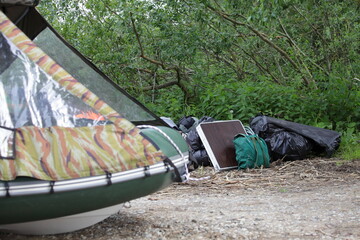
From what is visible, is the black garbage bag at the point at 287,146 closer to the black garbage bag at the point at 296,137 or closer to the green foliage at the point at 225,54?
the black garbage bag at the point at 296,137

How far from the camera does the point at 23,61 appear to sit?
10.7ft

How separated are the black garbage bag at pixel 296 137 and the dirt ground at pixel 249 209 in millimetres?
479

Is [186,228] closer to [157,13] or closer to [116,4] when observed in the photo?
[157,13]

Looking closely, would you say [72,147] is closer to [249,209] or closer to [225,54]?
[249,209]

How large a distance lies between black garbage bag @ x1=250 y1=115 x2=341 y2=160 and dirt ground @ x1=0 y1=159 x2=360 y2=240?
48cm

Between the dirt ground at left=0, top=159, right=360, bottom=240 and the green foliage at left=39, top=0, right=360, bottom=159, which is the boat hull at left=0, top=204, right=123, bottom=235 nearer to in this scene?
the dirt ground at left=0, top=159, right=360, bottom=240

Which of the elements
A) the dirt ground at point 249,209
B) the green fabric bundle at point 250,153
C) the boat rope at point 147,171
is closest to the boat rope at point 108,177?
the boat rope at point 147,171

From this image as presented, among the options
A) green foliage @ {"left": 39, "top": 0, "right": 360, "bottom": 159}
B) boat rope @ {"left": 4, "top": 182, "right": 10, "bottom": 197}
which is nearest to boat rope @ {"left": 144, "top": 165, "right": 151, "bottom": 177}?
boat rope @ {"left": 4, "top": 182, "right": 10, "bottom": 197}

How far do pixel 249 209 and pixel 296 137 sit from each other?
319 cm

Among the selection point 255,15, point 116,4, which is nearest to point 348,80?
point 255,15

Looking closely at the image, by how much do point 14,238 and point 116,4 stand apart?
22.7ft

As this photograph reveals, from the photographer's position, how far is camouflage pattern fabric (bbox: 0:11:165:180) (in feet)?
9.35

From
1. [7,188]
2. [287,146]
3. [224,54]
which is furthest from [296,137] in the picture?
[7,188]

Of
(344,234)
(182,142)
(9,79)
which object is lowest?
(344,234)
